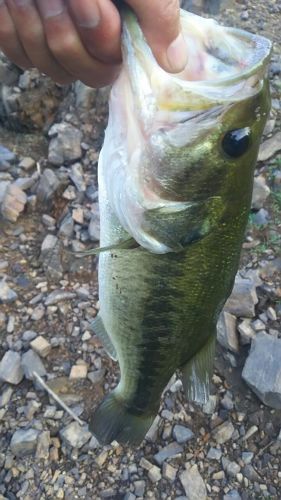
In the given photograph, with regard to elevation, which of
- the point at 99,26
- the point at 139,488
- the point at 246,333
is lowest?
the point at 139,488

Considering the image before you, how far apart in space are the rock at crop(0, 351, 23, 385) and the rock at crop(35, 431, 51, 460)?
0.32 metres

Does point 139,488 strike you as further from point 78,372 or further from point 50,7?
point 50,7

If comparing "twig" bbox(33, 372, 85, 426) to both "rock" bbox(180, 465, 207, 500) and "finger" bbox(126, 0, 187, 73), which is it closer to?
"rock" bbox(180, 465, 207, 500)

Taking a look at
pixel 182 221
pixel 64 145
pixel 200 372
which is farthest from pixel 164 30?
pixel 64 145

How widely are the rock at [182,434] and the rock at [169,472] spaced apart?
120 mm

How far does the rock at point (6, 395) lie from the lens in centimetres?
288

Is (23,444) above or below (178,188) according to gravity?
below

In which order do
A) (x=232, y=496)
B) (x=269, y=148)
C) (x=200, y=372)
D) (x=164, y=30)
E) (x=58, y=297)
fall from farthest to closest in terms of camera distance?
1. (x=269, y=148)
2. (x=58, y=297)
3. (x=232, y=496)
4. (x=200, y=372)
5. (x=164, y=30)

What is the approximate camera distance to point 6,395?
290 centimetres

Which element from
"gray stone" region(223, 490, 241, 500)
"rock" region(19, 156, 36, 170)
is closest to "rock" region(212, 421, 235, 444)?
"gray stone" region(223, 490, 241, 500)

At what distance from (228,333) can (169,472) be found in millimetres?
709

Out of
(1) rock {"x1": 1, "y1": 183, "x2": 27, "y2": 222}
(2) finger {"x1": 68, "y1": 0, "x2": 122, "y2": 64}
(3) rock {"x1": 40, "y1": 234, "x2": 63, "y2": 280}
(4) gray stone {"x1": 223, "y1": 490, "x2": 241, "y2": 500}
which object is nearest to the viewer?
(2) finger {"x1": 68, "y1": 0, "x2": 122, "y2": 64}

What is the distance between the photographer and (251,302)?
120 inches

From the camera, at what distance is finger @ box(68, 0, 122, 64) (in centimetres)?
135
